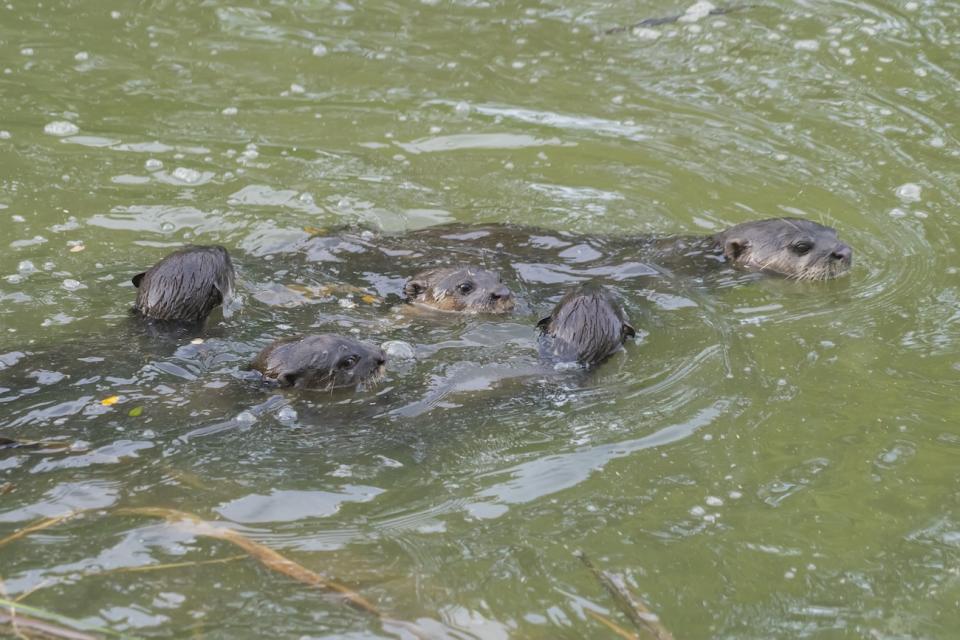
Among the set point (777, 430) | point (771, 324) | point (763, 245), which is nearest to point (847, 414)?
point (777, 430)

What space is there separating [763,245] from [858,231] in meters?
0.93

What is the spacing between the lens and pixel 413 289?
679cm

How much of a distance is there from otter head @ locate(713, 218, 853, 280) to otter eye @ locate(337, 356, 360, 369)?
2922 mm

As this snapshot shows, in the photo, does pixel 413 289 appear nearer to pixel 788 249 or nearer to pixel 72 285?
pixel 72 285

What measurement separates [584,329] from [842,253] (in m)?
2.20

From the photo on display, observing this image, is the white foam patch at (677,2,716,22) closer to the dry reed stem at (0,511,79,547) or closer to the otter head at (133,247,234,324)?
the otter head at (133,247,234,324)

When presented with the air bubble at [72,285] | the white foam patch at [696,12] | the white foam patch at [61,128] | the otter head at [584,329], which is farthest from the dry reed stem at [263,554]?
the white foam patch at [696,12]

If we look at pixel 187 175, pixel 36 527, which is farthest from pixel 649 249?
pixel 36 527

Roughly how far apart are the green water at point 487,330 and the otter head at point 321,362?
0.14 m

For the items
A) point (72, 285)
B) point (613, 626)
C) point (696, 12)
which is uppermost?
point (696, 12)

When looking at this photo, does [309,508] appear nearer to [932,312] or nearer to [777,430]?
[777,430]

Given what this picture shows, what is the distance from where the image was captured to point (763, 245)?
7.32 metres

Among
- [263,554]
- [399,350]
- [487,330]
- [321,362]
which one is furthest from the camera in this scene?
[487,330]

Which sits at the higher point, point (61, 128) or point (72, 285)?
point (61, 128)
